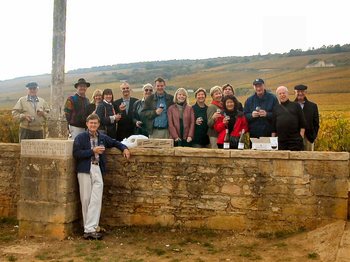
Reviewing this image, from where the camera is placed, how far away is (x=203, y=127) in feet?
24.9

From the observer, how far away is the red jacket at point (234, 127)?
7.14m

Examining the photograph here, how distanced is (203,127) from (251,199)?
5.30ft

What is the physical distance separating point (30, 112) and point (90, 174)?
255cm

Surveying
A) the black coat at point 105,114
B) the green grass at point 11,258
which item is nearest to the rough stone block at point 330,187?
the black coat at point 105,114

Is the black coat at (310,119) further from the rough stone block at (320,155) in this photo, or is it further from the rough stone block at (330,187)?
the rough stone block at (330,187)

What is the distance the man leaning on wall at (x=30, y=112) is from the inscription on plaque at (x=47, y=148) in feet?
5.08

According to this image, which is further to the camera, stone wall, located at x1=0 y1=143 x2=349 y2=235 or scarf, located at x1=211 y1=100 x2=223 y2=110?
scarf, located at x1=211 y1=100 x2=223 y2=110

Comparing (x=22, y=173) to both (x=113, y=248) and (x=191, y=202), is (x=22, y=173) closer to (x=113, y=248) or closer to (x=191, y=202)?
(x=113, y=248)

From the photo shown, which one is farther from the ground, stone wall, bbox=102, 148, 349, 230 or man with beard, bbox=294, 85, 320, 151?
man with beard, bbox=294, 85, 320, 151

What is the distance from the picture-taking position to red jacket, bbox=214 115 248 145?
714 centimetres

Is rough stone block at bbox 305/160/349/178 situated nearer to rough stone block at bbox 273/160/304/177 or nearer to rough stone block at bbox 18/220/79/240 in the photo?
rough stone block at bbox 273/160/304/177

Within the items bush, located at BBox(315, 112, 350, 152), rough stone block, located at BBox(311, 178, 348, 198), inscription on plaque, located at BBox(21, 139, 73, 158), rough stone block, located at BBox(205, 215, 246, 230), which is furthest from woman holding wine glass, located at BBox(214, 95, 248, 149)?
bush, located at BBox(315, 112, 350, 152)

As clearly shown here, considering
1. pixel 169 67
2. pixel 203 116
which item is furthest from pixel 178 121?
pixel 169 67

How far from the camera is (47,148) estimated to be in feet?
22.3
